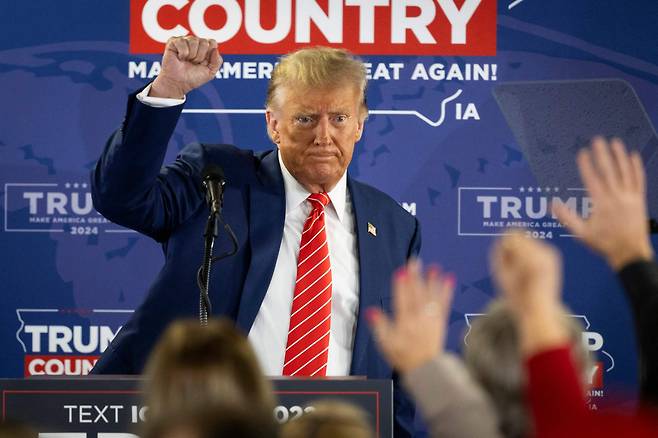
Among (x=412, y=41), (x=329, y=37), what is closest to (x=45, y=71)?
(x=329, y=37)

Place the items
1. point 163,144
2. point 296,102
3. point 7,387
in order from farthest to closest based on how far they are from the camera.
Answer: point 296,102 → point 163,144 → point 7,387

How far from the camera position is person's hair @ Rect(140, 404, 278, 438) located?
1.20 metres

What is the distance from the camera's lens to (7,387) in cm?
275

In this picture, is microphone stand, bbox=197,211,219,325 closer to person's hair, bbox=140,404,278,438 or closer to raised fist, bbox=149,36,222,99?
raised fist, bbox=149,36,222,99

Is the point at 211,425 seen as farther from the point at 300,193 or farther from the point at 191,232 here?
the point at 300,193

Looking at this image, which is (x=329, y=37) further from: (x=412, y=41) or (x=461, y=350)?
(x=461, y=350)

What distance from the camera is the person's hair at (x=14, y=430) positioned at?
4.52 feet

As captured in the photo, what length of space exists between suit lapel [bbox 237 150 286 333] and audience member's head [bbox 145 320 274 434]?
1768 mm

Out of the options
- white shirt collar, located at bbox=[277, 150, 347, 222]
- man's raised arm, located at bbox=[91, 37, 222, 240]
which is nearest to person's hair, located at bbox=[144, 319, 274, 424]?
man's raised arm, located at bbox=[91, 37, 222, 240]

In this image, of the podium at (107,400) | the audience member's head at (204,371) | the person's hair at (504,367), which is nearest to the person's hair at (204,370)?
the audience member's head at (204,371)

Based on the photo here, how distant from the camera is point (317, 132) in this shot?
12.1 feet

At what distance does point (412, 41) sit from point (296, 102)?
6.32 ft

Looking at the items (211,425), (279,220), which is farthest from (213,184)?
(211,425)

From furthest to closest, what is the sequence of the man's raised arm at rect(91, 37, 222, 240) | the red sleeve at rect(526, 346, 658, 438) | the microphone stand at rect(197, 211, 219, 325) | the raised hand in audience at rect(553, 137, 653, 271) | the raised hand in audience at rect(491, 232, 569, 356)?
1. the man's raised arm at rect(91, 37, 222, 240)
2. the microphone stand at rect(197, 211, 219, 325)
3. the raised hand in audience at rect(553, 137, 653, 271)
4. the raised hand in audience at rect(491, 232, 569, 356)
5. the red sleeve at rect(526, 346, 658, 438)
